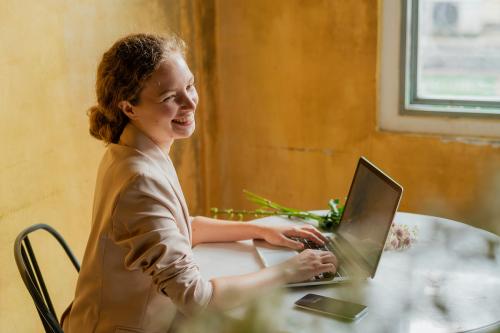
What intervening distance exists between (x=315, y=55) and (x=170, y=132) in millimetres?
1726

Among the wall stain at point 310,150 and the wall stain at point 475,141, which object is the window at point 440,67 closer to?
the wall stain at point 475,141

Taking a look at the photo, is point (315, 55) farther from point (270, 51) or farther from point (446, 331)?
point (446, 331)

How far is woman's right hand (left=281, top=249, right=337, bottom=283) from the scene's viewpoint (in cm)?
179

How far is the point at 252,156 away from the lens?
12.4 feet

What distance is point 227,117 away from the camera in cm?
378

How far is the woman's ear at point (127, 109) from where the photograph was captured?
71.8 inches

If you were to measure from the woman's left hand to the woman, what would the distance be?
253 mm

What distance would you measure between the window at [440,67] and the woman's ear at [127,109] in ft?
5.83

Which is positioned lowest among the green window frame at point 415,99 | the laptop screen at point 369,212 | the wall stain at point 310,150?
the wall stain at point 310,150

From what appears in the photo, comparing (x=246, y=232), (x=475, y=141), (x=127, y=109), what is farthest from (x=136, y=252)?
(x=475, y=141)

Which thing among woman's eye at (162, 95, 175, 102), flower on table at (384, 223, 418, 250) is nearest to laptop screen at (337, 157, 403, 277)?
flower on table at (384, 223, 418, 250)

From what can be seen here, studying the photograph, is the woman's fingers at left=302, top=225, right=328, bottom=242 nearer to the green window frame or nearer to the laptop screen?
the laptop screen

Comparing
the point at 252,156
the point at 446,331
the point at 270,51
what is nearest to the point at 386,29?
the point at 270,51

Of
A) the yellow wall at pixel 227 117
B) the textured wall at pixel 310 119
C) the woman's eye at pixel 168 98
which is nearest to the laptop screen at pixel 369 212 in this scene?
the woman's eye at pixel 168 98
